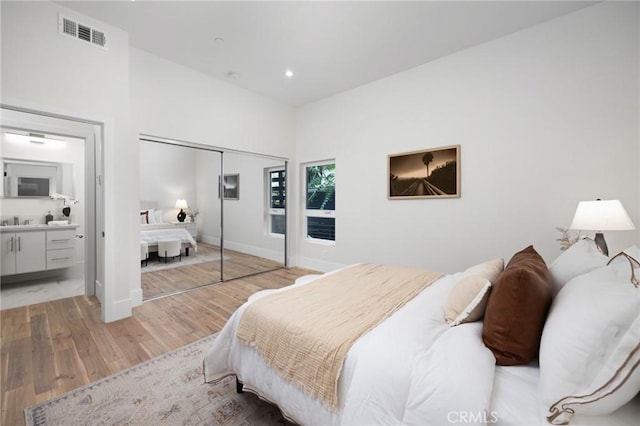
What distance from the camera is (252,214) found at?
4.73 meters

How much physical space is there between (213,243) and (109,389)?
96.9 inches

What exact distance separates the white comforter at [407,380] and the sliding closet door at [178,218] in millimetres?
2759

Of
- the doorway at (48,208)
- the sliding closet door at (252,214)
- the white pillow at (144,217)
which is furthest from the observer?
the sliding closet door at (252,214)

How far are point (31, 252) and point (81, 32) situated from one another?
313 cm

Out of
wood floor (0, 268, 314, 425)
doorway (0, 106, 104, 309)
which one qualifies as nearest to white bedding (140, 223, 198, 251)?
doorway (0, 106, 104, 309)

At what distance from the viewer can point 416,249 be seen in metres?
3.67

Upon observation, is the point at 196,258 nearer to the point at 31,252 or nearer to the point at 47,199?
the point at 31,252

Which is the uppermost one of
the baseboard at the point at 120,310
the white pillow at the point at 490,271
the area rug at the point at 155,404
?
the white pillow at the point at 490,271

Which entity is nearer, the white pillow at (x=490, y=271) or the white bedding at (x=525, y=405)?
the white bedding at (x=525, y=405)

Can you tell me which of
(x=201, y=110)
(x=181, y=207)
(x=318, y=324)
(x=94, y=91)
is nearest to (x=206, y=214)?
(x=181, y=207)

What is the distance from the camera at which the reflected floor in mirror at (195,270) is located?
3494mm

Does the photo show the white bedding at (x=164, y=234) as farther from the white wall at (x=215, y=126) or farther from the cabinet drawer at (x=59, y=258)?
the cabinet drawer at (x=59, y=258)

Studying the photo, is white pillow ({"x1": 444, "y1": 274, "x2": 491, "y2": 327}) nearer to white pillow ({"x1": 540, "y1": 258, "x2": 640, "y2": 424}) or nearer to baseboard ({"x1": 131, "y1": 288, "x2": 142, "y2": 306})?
white pillow ({"x1": 540, "y1": 258, "x2": 640, "y2": 424})

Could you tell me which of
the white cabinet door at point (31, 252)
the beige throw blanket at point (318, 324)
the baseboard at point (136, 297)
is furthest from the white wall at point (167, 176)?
the beige throw blanket at point (318, 324)
